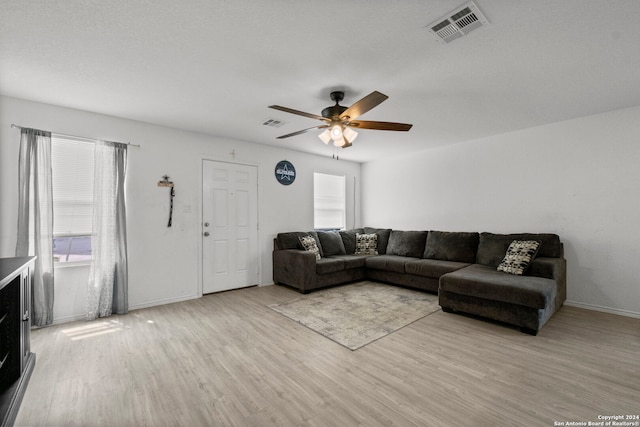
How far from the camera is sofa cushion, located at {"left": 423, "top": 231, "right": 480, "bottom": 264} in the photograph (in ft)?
14.7

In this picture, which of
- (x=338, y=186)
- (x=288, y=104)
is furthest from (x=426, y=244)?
(x=288, y=104)

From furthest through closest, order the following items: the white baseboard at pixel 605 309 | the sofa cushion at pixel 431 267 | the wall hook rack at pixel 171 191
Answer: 1. the sofa cushion at pixel 431 267
2. the wall hook rack at pixel 171 191
3. the white baseboard at pixel 605 309

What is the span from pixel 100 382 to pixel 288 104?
309 centimetres

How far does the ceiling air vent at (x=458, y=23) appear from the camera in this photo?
5.74ft

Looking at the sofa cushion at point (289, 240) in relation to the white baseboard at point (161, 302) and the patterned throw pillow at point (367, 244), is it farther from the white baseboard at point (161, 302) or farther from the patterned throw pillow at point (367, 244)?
the white baseboard at point (161, 302)

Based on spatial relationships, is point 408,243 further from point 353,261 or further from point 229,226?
point 229,226

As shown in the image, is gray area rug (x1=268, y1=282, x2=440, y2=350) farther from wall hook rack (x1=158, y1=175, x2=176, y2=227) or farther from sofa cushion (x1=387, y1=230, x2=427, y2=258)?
wall hook rack (x1=158, y1=175, x2=176, y2=227)

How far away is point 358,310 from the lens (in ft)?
11.7

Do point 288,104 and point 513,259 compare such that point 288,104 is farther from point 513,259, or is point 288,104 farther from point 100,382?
point 513,259

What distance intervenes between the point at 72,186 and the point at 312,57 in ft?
10.8

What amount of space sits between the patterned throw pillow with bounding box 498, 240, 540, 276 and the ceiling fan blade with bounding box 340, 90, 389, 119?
2851mm

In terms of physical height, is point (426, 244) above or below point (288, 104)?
below

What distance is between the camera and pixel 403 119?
370cm

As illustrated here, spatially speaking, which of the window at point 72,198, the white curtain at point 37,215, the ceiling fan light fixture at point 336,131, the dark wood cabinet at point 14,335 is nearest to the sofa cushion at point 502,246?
the ceiling fan light fixture at point 336,131
